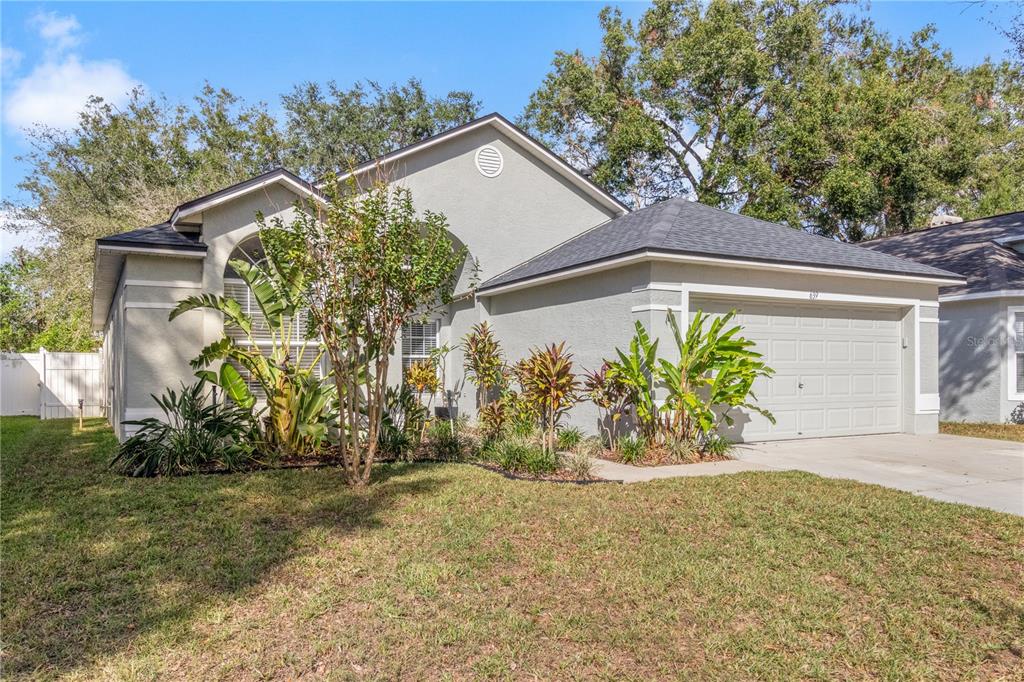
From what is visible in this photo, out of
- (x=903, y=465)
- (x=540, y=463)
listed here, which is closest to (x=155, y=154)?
(x=540, y=463)

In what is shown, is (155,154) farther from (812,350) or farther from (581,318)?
(812,350)

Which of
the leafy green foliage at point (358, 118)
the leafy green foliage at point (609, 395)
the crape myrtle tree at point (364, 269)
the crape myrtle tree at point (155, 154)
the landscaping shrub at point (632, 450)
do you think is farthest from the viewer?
the leafy green foliage at point (358, 118)

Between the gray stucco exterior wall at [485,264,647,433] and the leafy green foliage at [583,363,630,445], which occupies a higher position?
the gray stucco exterior wall at [485,264,647,433]

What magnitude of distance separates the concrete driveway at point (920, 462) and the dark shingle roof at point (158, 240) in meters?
9.35

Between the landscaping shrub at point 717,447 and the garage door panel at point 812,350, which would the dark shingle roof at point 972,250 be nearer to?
Result: the garage door panel at point 812,350

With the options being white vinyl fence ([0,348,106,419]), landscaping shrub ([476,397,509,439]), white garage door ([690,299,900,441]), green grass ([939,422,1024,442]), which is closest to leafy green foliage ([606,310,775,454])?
white garage door ([690,299,900,441])

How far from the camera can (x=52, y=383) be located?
1966 centimetres

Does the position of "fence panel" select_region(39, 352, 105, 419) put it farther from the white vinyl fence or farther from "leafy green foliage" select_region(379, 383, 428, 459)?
"leafy green foliage" select_region(379, 383, 428, 459)

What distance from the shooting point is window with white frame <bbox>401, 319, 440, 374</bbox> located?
14383 mm

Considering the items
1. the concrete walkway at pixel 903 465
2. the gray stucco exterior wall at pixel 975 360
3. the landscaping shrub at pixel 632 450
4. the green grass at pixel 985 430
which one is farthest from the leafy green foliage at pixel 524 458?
the gray stucco exterior wall at pixel 975 360

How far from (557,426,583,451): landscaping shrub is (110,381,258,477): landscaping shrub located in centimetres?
483

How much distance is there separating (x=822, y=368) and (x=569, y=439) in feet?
15.8

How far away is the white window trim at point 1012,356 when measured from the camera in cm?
1369

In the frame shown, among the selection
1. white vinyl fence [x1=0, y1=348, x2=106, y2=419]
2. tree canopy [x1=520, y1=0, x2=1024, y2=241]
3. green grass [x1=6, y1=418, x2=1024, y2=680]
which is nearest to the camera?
green grass [x1=6, y1=418, x2=1024, y2=680]
